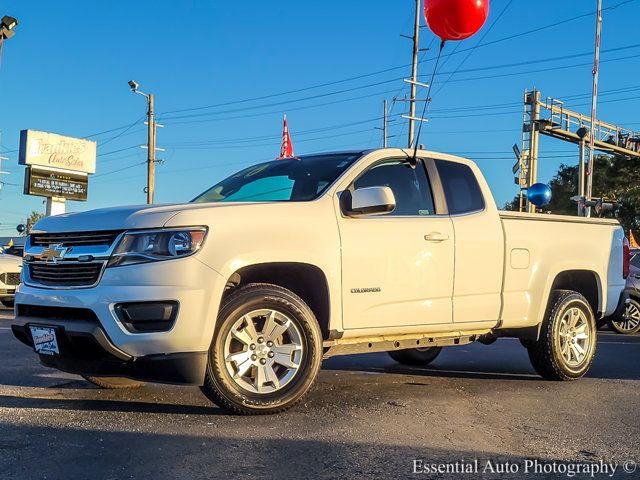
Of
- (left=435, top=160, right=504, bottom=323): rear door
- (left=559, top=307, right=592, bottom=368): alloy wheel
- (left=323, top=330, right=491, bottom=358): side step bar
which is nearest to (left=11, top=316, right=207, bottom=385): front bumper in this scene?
(left=323, top=330, right=491, bottom=358): side step bar

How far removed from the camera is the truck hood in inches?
175

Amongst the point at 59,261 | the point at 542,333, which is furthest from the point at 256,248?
the point at 542,333

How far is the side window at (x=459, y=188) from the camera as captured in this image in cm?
602

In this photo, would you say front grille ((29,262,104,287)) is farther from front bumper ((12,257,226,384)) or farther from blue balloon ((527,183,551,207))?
blue balloon ((527,183,551,207))

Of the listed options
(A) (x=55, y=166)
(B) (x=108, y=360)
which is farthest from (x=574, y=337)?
(A) (x=55, y=166)

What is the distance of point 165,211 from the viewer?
4.52 m

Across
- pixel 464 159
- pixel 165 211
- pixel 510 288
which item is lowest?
pixel 510 288

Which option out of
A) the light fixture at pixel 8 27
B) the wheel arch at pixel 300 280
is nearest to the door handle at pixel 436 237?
the wheel arch at pixel 300 280

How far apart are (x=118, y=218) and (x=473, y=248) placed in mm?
2881

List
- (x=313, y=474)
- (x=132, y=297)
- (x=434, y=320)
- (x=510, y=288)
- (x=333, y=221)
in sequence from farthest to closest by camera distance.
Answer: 1. (x=510, y=288)
2. (x=434, y=320)
3. (x=333, y=221)
4. (x=132, y=297)
5. (x=313, y=474)

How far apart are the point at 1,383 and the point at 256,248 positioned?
8.76ft

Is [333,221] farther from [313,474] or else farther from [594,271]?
[594,271]

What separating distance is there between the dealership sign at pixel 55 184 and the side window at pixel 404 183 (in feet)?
94.1

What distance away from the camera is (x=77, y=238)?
4.62 meters
